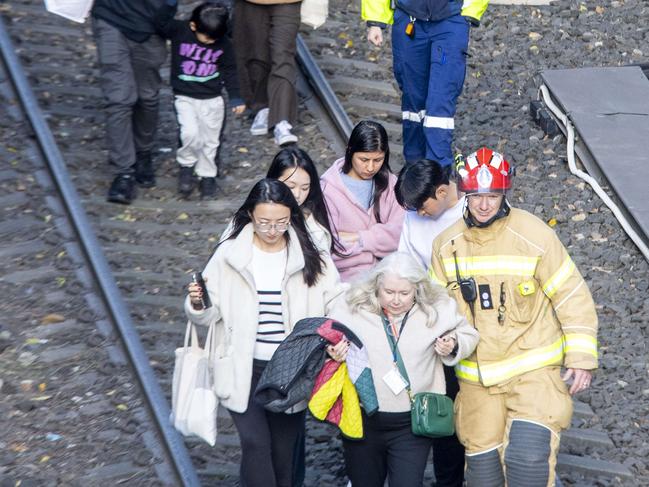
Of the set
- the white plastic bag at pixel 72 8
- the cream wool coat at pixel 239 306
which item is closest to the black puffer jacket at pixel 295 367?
the cream wool coat at pixel 239 306

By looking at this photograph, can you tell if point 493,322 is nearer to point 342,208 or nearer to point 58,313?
point 342,208

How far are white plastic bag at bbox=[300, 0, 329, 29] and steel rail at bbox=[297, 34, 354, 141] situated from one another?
0.71m

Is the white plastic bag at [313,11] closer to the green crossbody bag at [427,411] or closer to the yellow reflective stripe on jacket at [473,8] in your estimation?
the yellow reflective stripe on jacket at [473,8]

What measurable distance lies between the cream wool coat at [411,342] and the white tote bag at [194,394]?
2.44 feet

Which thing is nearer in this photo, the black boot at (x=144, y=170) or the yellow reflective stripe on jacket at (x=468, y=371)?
the yellow reflective stripe on jacket at (x=468, y=371)

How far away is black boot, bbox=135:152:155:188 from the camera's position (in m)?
10.2

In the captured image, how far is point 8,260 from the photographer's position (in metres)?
9.02

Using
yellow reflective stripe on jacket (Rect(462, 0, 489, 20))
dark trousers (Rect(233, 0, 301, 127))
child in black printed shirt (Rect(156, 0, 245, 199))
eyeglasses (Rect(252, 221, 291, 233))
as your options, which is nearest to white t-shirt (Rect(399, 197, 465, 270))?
eyeglasses (Rect(252, 221, 291, 233))

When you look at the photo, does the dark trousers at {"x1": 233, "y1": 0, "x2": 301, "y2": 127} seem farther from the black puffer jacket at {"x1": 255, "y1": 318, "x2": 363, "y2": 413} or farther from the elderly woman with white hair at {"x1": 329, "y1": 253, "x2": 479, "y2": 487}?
the black puffer jacket at {"x1": 255, "y1": 318, "x2": 363, "y2": 413}

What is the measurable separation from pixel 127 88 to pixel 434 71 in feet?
7.38

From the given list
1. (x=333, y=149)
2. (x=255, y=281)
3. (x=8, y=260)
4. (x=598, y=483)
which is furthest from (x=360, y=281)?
(x=333, y=149)

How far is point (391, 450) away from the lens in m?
6.56

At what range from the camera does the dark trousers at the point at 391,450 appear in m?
6.45

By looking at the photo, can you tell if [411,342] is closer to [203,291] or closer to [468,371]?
[468,371]
